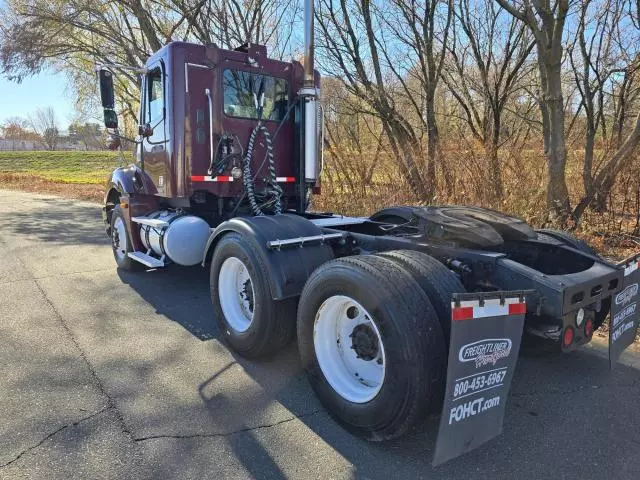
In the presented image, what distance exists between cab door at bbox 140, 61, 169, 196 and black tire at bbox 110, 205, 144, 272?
936 mm

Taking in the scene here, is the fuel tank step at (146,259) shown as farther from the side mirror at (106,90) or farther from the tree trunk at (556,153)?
the tree trunk at (556,153)

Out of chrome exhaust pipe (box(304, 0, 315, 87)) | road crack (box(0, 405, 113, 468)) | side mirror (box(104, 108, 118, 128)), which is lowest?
road crack (box(0, 405, 113, 468))

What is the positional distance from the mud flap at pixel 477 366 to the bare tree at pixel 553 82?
222 inches

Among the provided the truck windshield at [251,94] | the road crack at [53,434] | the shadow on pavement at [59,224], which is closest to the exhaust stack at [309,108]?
the truck windshield at [251,94]

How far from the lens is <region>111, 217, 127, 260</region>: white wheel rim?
269 inches

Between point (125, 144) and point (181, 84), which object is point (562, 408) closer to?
point (181, 84)

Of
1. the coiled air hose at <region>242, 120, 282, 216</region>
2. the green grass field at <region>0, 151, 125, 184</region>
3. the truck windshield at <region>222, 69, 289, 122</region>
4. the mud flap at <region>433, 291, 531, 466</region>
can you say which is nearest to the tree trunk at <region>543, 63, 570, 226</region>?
the truck windshield at <region>222, 69, 289, 122</region>

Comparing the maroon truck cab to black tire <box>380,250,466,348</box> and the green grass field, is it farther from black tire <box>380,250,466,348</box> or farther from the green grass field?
the green grass field

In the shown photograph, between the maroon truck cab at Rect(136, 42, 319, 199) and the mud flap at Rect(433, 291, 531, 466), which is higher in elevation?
the maroon truck cab at Rect(136, 42, 319, 199)

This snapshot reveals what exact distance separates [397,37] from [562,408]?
10.9m

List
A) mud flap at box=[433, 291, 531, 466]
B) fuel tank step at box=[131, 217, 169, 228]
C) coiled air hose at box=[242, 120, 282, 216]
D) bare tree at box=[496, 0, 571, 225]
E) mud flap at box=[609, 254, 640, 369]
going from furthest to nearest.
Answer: bare tree at box=[496, 0, 571, 225] < fuel tank step at box=[131, 217, 169, 228] < coiled air hose at box=[242, 120, 282, 216] < mud flap at box=[609, 254, 640, 369] < mud flap at box=[433, 291, 531, 466]

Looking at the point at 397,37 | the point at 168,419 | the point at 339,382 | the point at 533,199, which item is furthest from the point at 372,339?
the point at 397,37

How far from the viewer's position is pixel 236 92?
5.70m

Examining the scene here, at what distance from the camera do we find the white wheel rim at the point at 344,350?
3.05m
